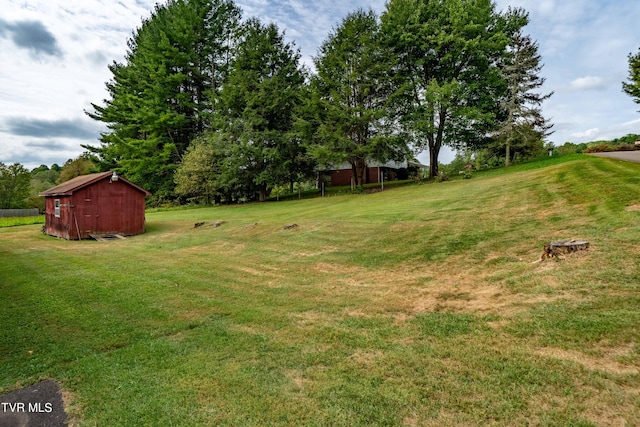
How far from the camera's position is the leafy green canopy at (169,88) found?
3369 centimetres

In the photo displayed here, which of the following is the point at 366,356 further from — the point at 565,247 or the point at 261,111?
the point at 261,111

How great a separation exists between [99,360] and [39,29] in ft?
52.2

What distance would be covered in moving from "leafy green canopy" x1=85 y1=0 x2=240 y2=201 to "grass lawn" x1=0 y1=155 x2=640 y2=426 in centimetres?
2736

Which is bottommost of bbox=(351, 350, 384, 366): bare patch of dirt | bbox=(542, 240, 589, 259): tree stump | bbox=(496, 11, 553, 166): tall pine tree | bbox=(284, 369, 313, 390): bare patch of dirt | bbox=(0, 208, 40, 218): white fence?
bbox=(284, 369, 313, 390): bare patch of dirt

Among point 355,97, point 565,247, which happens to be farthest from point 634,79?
point 565,247

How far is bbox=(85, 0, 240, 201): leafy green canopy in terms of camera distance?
1326 inches

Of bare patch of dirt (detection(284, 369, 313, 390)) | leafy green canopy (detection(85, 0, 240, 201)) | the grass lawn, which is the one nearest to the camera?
the grass lawn

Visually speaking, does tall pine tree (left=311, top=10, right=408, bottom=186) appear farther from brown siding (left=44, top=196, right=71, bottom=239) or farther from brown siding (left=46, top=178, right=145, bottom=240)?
brown siding (left=44, top=196, right=71, bottom=239)

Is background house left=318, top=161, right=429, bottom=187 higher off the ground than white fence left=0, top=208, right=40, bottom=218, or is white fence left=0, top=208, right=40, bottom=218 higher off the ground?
background house left=318, top=161, right=429, bottom=187

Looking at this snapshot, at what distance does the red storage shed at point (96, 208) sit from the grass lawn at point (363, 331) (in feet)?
29.0

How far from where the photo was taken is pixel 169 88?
113 ft

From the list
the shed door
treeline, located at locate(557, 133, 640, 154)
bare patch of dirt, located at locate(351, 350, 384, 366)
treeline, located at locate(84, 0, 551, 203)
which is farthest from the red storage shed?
treeline, located at locate(557, 133, 640, 154)

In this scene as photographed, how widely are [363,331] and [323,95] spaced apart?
89.8 feet

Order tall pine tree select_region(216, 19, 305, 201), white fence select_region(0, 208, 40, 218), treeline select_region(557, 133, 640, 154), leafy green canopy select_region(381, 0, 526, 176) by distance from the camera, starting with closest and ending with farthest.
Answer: treeline select_region(557, 133, 640, 154)
leafy green canopy select_region(381, 0, 526, 176)
tall pine tree select_region(216, 19, 305, 201)
white fence select_region(0, 208, 40, 218)
